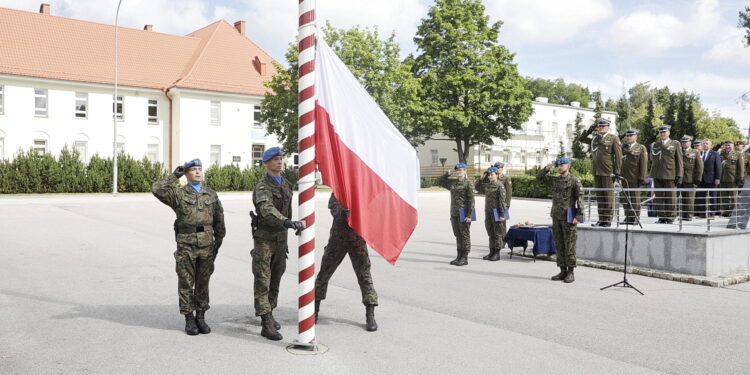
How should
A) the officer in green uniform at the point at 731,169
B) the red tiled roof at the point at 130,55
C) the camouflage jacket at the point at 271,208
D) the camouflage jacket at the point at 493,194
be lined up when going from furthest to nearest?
the red tiled roof at the point at 130,55 → the officer in green uniform at the point at 731,169 → the camouflage jacket at the point at 493,194 → the camouflage jacket at the point at 271,208

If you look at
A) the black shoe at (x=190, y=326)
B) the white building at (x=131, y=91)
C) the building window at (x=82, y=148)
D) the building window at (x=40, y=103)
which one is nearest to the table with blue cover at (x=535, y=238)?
the black shoe at (x=190, y=326)

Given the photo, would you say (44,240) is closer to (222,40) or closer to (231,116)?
(231,116)

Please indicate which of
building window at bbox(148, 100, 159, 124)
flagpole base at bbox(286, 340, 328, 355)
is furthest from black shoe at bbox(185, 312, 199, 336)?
building window at bbox(148, 100, 159, 124)

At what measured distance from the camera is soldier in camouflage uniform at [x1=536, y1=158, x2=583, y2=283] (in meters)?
9.90

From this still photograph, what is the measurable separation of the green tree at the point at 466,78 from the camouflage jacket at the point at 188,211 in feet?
147

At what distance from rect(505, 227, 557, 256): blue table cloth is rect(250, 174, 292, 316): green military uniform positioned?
726 cm

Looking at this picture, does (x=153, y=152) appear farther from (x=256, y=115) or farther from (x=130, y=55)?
(x=256, y=115)

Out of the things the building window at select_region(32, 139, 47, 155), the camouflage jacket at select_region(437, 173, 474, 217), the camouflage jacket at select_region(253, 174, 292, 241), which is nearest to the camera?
the camouflage jacket at select_region(253, 174, 292, 241)

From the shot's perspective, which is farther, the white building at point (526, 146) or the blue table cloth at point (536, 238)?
the white building at point (526, 146)

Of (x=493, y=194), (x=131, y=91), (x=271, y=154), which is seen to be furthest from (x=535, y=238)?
(x=131, y=91)

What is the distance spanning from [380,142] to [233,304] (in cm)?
302

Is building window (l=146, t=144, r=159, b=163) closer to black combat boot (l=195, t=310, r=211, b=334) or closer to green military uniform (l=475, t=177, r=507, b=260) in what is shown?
green military uniform (l=475, t=177, r=507, b=260)

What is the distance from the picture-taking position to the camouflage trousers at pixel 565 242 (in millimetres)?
9859

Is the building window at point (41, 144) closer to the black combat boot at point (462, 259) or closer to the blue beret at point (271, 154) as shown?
the black combat boot at point (462, 259)
